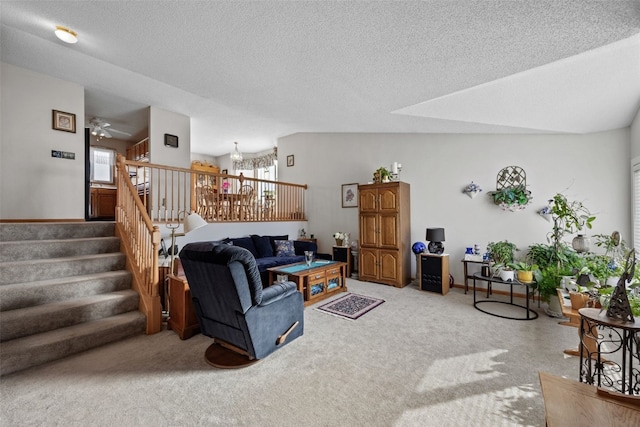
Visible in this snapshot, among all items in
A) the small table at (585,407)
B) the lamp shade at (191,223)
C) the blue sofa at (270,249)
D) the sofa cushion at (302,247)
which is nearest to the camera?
the small table at (585,407)

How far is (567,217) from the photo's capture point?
3939mm

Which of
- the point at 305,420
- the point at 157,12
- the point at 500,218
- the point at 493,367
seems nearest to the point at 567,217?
the point at 500,218

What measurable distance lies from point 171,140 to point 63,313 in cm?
398

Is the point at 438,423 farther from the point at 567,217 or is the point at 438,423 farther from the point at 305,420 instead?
the point at 567,217

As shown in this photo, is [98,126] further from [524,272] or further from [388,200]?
[524,272]

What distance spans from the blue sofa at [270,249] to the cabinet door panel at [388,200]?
6.07 feet

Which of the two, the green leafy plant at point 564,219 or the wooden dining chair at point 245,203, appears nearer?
the green leafy plant at point 564,219

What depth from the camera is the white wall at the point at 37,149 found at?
152 inches

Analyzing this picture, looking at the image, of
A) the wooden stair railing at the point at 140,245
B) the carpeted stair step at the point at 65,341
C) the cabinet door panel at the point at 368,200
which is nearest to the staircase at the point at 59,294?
the carpeted stair step at the point at 65,341

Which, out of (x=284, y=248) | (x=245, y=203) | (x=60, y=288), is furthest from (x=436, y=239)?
(x=60, y=288)

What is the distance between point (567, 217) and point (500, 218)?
2.76 feet

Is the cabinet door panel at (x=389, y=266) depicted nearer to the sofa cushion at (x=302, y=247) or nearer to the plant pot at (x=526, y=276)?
the sofa cushion at (x=302, y=247)

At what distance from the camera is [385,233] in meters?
4.98

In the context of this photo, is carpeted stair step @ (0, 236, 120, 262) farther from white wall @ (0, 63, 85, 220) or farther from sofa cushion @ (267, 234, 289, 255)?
sofa cushion @ (267, 234, 289, 255)
